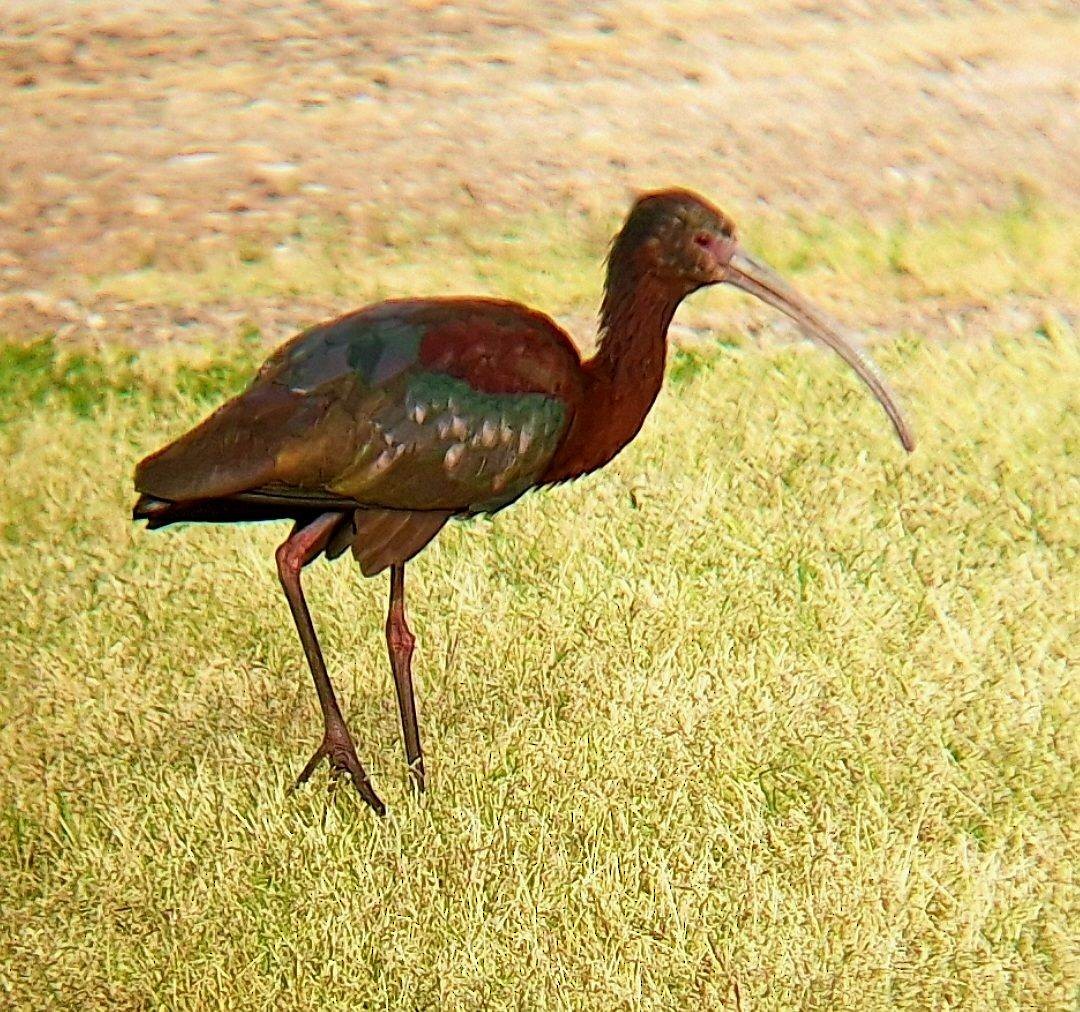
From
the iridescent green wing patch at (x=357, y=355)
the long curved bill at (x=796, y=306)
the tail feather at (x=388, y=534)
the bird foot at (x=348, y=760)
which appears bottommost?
the bird foot at (x=348, y=760)

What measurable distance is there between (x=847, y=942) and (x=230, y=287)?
15.0 feet

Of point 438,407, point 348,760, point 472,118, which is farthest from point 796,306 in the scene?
point 472,118

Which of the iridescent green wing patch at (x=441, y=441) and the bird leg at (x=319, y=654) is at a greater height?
the iridescent green wing patch at (x=441, y=441)

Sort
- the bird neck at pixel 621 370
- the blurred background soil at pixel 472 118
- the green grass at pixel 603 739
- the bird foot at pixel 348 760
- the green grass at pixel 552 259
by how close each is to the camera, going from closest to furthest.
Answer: the green grass at pixel 603 739, the bird neck at pixel 621 370, the bird foot at pixel 348 760, the green grass at pixel 552 259, the blurred background soil at pixel 472 118

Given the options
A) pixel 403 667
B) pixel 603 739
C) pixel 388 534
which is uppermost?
pixel 388 534

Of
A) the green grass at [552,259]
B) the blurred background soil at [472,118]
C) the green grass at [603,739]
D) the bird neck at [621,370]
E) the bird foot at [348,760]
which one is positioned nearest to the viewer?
the green grass at [603,739]

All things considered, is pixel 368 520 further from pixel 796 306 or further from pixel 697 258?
pixel 796 306

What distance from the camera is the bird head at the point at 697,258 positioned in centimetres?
368

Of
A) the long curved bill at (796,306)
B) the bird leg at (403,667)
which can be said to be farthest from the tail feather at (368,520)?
the long curved bill at (796,306)

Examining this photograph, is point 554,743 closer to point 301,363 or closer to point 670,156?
point 301,363

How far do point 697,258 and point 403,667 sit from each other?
44.8 inches

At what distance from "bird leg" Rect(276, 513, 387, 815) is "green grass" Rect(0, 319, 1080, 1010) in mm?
73

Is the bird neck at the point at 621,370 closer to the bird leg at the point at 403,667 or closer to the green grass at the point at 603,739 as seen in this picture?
the bird leg at the point at 403,667

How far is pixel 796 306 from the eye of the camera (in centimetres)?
377
